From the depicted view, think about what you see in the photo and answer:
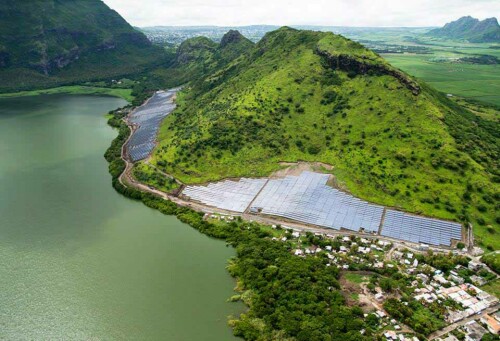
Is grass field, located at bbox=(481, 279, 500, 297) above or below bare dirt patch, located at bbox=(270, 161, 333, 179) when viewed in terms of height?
below

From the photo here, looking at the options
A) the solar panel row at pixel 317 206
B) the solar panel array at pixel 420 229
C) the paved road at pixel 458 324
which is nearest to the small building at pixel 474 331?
the paved road at pixel 458 324

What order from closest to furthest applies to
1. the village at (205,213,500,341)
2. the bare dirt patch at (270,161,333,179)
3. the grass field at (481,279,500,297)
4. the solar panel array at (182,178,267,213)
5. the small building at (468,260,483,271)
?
the village at (205,213,500,341)
the grass field at (481,279,500,297)
the small building at (468,260,483,271)
the solar panel array at (182,178,267,213)
the bare dirt patch at (270,161,333,179)

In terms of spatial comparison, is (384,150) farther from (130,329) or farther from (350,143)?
(130,329)

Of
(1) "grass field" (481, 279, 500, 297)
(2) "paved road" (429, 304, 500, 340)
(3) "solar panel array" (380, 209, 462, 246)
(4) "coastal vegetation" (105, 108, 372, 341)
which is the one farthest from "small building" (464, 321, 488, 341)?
(3) "solar panel array" (380, 209, 462, 246)

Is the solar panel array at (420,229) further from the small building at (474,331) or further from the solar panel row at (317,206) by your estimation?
the small building at (474,331)

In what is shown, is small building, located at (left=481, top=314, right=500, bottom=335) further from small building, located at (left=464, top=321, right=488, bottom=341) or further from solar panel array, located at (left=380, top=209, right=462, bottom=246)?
solar panel array, located at (left=380, top=209, right=462, bottom=246)
